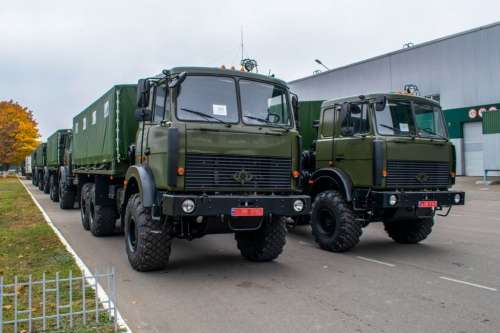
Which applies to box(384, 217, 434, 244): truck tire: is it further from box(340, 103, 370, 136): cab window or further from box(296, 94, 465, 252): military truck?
box(340, 103, 370, 136): cab window

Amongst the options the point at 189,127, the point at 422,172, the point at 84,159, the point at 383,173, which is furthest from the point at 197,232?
the point at 84,159

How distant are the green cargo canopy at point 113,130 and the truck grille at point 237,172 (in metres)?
3.07

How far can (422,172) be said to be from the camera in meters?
8.52

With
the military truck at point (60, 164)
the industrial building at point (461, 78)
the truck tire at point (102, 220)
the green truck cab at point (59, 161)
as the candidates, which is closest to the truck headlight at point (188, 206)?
the truck tire at point (102, 220)

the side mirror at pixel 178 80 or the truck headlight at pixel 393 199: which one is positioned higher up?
the side mirror at pixel 178 80

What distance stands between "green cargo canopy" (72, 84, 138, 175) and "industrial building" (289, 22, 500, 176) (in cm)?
2131

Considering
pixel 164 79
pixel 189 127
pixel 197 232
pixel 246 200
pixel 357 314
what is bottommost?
pixel 357 314

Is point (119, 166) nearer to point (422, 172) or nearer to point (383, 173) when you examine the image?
point (383, 173)

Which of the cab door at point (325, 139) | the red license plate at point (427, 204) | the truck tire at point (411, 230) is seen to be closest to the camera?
the red license plate at point (427, 204)

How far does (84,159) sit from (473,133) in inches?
922

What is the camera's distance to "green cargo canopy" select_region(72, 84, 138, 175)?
356 inches

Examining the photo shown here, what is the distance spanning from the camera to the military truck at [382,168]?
26.9 ft

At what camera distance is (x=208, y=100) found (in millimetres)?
6711

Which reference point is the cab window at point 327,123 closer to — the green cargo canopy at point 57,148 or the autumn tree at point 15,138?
the green cargo canopy at point 57,148
